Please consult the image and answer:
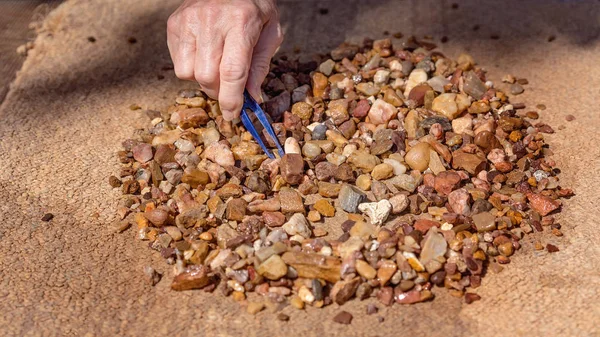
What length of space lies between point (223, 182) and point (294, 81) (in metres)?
0.45

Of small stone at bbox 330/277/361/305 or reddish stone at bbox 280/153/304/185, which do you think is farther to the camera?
reddish stone at bbox 280/153/304/185

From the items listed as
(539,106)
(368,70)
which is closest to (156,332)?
(368,70)

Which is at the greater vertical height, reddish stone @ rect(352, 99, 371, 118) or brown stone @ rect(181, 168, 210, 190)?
reddish stone @ rect(352, 99, 371, 118)

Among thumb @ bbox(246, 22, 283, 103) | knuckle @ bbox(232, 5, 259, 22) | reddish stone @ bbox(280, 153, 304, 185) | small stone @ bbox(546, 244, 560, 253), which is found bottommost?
small stone @ bbox(546, 244, 560, 253)

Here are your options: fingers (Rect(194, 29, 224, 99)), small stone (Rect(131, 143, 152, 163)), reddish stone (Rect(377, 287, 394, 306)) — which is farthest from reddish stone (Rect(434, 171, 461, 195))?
small stone (Rect(131, 143, 152, 163))

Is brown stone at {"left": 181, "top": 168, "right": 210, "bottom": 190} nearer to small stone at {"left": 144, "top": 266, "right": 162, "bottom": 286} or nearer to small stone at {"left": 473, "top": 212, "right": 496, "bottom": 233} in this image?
small stone at {"left": 144, "top": 266, "right": 162, "bottom": 286}

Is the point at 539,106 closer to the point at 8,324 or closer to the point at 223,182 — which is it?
the point at 223,182

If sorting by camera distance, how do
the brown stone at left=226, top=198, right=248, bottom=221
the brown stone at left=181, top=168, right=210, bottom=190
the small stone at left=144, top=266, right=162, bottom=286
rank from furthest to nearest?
Answer: the brown stone at left=181, top=168, right=210, bottom=190 → the brown stone at left=226, top=198, right=248, bottom=221 → the small stone at left=144, top=266, right=162, bottom=286

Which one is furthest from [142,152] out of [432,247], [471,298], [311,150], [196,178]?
[471,298]

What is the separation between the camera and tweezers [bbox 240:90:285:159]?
180cm

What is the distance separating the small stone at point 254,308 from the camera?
4.77 feet

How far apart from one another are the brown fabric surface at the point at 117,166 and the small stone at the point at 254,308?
1cm

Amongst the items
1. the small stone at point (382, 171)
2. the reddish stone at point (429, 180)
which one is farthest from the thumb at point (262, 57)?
the reddish stone at point (429, 180)

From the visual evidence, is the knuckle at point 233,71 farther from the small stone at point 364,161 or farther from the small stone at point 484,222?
the small stone at point 484,222
